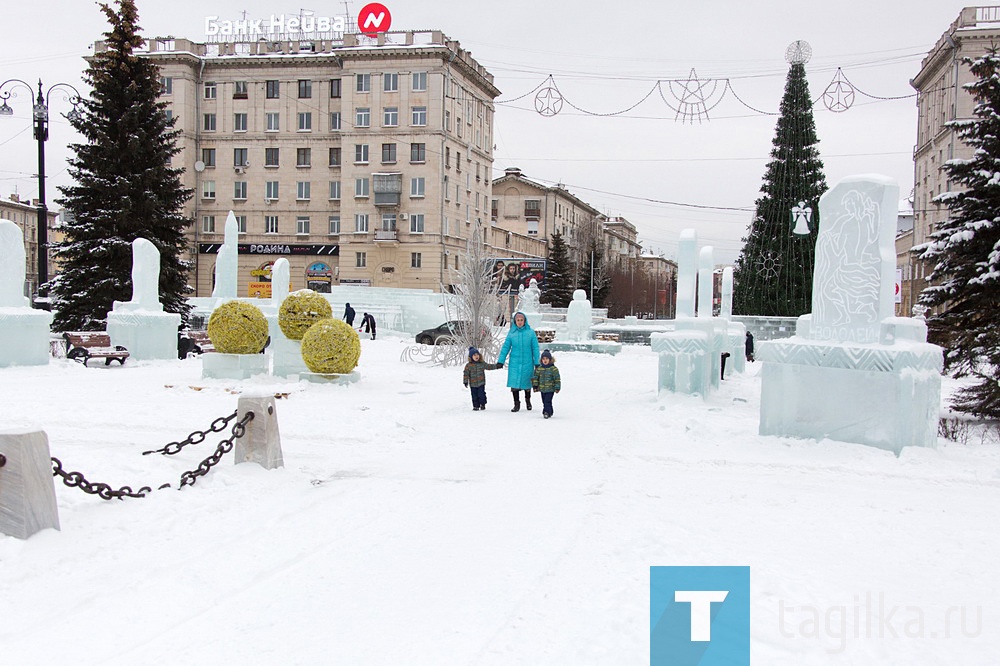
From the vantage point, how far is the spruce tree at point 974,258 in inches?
451

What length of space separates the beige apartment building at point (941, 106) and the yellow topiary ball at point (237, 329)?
33695 millimetres

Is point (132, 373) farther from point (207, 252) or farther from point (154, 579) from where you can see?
point (207, 252)

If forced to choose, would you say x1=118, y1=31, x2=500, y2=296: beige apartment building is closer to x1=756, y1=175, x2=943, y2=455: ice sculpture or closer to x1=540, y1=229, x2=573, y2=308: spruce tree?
x1=540, y1=229, x2=573, y2=308: spruce tree

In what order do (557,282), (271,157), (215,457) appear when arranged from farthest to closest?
(557,282) → (271,157) → (215,457)

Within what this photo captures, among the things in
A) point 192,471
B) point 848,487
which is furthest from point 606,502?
point 192,471

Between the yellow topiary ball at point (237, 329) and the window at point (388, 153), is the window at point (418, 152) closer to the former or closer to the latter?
the window at point (388, 153)

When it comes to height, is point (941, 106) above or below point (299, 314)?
above

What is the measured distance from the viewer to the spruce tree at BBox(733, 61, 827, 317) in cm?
3469

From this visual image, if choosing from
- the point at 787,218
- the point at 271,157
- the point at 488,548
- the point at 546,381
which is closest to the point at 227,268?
the point at 546,381

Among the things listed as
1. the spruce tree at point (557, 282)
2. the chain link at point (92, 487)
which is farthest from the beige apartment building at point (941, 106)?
the chain link at point (92, 487)

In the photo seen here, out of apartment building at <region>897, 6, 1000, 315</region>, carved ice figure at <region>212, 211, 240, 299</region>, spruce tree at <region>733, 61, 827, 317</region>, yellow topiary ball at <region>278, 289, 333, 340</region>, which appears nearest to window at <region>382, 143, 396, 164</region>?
spruce tree at <region>733, 61, 827, 317</region>

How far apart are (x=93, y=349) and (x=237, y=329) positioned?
192 inches

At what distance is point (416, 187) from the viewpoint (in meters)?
56.0

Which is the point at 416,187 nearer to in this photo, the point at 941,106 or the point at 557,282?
the point at 557,282
